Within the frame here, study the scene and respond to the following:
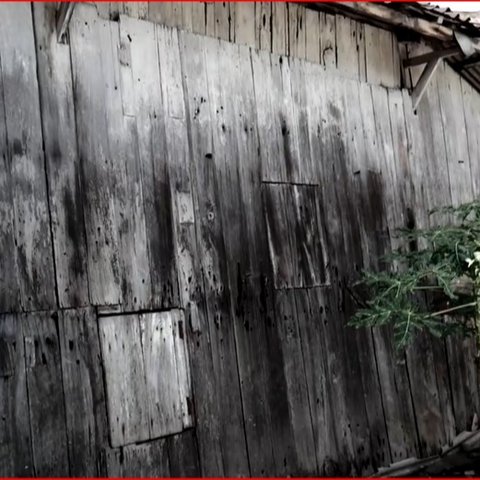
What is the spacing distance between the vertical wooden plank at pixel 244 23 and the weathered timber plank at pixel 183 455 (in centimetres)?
310

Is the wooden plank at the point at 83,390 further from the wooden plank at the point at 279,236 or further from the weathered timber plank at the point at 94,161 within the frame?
the wooden plank at the point at 279,236

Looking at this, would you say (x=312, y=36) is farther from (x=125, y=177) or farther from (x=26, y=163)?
(x=26, y=163)

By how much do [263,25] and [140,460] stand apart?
359 cm

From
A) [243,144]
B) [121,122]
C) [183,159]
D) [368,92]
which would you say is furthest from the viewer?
[368,92]

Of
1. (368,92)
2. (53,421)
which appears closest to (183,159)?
(53,421)

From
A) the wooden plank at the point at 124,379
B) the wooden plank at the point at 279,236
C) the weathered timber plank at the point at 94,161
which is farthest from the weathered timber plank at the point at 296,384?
the weathered timber plank at the point at 94,161

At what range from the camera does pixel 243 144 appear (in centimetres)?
540

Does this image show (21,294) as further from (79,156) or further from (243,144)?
(243,144)

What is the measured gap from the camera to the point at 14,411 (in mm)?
3867

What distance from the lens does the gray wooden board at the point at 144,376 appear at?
4.32m

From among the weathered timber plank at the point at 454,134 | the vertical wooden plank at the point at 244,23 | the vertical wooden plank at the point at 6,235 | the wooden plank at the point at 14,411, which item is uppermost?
the vertical wooden plank at the point at 244,23

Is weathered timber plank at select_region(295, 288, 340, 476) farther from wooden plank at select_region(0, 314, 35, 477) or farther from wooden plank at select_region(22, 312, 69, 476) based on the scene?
wooden plank at select_region(0, 314, 35, 477)

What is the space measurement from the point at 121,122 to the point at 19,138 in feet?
2.47

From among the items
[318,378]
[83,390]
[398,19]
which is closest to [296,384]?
[318,378]
